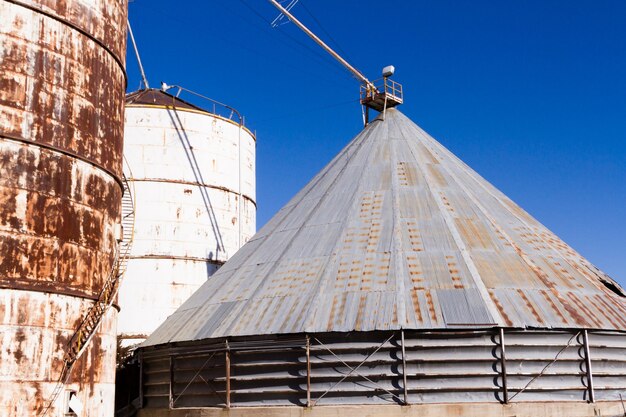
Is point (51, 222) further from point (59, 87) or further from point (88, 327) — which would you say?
point (59, 87)

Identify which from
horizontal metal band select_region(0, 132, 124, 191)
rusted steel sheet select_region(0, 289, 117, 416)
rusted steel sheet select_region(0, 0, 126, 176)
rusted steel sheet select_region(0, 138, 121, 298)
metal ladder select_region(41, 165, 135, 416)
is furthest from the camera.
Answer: metal ladder select_region(41, 165, 135, 416)

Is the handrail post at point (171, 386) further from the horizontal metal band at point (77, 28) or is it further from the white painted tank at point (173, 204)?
the white painted tank at point (173, 204)

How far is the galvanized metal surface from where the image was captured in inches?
774

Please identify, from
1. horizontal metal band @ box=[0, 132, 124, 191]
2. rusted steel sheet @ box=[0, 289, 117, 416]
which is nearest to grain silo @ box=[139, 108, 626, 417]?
rusted steel sheet @ box=[0, 289, 117, 416]

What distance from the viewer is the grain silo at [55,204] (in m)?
19.8

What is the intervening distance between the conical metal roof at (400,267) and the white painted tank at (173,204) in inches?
438

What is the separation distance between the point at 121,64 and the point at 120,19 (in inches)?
63.2

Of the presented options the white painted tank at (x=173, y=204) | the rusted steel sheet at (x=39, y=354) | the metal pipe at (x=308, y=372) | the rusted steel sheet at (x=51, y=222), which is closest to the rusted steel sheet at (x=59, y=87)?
the rusted steel sheet at (x=51, y=222)

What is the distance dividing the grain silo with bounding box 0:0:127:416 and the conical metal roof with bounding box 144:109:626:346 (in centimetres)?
352

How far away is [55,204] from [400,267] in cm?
1063

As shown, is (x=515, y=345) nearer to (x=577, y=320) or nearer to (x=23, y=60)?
(x=577, y=320)

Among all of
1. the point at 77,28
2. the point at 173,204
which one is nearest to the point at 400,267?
the point at 77,28

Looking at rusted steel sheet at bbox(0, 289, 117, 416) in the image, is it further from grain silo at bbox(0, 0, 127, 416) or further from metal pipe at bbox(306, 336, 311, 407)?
metal pipe at bbox(306, 336, 311, 407)

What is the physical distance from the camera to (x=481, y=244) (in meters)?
23.6
